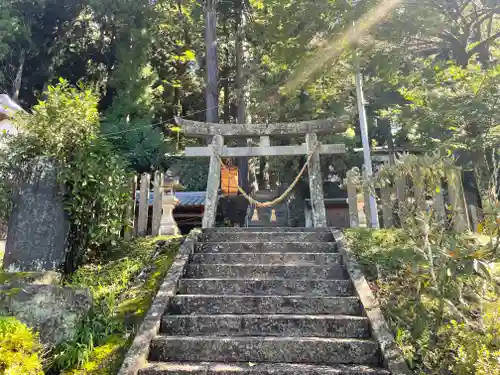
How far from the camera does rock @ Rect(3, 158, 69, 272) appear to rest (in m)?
5.48

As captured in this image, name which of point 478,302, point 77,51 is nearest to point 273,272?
point 478,302

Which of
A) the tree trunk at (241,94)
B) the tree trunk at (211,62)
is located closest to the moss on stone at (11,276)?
the tree trunk at (211,62)

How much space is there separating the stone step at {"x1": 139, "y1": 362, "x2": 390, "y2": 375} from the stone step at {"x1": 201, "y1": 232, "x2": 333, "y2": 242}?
285cm

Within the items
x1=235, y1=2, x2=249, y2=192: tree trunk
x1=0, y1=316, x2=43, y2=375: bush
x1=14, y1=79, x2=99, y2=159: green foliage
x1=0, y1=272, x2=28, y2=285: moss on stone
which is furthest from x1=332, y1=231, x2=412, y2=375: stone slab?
x1=235, y1=2, x2=249, y2=192: tree trunk

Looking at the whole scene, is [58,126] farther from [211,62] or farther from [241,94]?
[241,94]

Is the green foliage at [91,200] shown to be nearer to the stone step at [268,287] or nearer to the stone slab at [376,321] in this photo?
the stone step at [268,287]

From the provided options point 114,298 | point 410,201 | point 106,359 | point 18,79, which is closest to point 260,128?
point 410,201

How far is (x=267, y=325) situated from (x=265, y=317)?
9 centimetres

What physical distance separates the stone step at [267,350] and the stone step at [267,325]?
0.71 feet

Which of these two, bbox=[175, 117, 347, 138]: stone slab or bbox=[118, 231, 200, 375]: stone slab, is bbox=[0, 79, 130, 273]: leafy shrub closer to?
bbox=[118, 231, 200, 375]: stone slab

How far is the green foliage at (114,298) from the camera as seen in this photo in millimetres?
3809

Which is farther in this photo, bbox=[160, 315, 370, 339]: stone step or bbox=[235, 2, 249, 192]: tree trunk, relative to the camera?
bbox=[235, 2, 249, 192]: tree trunk

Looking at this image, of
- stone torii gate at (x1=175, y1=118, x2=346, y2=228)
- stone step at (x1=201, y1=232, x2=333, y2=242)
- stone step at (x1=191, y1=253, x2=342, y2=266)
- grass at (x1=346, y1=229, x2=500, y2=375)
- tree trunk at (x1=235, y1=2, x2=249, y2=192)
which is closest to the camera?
grass at (x1=346, y1=229, x2=500, y2=375)

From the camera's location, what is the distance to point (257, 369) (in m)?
3.62
